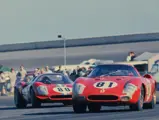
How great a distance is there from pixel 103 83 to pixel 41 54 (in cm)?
8723

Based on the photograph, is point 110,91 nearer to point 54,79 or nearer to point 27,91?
point 27,91

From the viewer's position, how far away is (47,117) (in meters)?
20.3

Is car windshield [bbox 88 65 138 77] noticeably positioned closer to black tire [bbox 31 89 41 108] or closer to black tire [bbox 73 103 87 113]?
black tire [bbox 73 103 87 113]

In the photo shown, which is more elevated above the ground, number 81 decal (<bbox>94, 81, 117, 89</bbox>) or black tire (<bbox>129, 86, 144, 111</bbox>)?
number 81 decal (<bbox>94, 81, 117, 89</bbox>)

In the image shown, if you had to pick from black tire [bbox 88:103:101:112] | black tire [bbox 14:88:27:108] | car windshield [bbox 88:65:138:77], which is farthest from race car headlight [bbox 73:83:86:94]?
black tire [bbox 14:88:27:108]

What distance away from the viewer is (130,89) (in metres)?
21.2

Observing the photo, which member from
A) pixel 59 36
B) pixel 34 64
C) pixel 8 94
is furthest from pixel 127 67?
pixel 34 64

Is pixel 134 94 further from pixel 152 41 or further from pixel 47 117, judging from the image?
pixel 152 41

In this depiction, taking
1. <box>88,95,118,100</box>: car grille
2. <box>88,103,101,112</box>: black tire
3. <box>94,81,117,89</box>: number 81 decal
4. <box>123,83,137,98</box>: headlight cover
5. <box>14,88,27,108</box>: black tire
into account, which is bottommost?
<box>14,88,27,108</box>: black tire

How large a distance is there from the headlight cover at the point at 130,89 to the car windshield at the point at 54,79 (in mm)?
5883

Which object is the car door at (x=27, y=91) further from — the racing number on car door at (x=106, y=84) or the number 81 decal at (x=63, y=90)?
the racing number on car door at (x=106, y=84)

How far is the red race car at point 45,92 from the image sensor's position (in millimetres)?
26109

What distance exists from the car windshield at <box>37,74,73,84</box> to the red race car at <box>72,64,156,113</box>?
16.0 feet

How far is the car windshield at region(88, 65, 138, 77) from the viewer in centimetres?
2223
